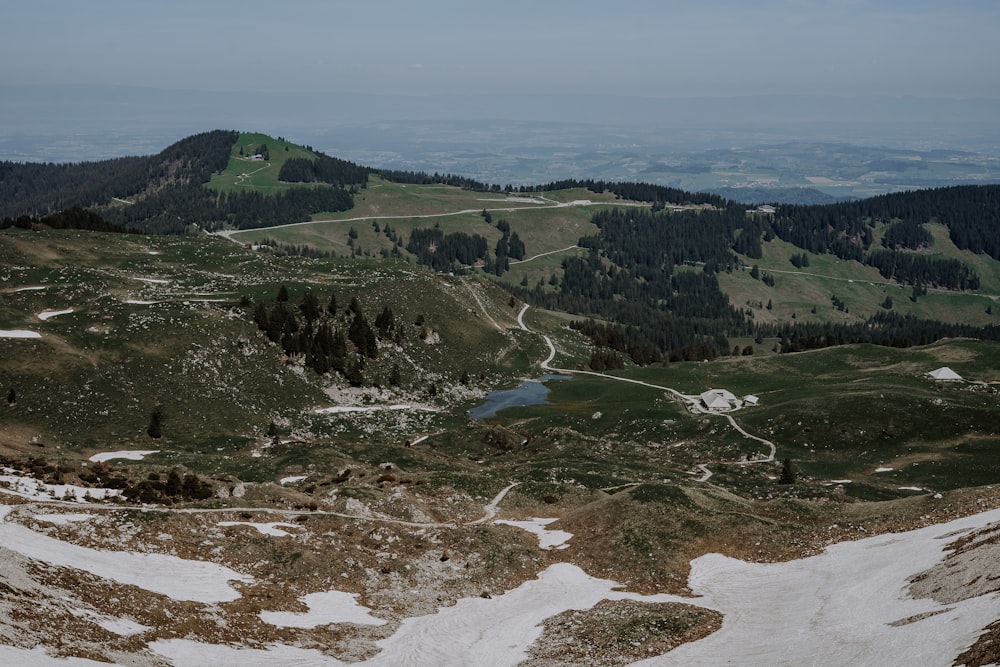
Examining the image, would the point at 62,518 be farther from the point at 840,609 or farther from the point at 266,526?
the point at 840,609

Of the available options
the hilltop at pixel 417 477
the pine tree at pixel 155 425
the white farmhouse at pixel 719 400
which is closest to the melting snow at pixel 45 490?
the hilltop at pixel 417 477

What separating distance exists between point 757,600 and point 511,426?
63.0 metres

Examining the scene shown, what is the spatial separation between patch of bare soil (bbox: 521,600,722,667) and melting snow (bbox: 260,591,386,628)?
8187 millimetres

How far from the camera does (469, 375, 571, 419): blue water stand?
360 ft

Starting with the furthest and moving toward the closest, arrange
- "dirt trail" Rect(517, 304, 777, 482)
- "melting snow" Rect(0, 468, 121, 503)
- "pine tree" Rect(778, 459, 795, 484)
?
"dirt trail" Rect(517, 304, 777, 482) → "pine tree" Rect(778, 459, 795, 484) → "melting snow" Rect(0, 468, 121, 503)

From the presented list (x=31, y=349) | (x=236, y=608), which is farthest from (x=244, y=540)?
(x=31, y=349)

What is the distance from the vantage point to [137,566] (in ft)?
119

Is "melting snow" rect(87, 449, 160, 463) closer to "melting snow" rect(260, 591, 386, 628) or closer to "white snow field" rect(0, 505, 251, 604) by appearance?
"white snow field" rect(0, 505, 251, 604)

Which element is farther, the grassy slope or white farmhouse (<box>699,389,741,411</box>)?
white farmhouse (<box>699,389,741,411</box>)

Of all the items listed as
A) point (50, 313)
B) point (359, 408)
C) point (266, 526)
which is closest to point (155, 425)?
point (359, 408)

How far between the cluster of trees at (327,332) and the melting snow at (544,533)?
56.9 meters

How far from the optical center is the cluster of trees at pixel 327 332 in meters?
107

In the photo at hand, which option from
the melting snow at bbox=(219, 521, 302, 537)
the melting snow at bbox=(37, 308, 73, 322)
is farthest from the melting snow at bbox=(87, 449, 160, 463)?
the melting snow at bbox=(219, 521, 302, 537)

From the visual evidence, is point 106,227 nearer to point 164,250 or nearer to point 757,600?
point 164,250
